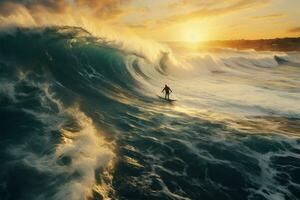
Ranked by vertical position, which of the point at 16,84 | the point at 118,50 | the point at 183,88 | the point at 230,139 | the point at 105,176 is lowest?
the point at 105,176

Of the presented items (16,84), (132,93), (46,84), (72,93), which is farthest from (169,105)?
(16,84)

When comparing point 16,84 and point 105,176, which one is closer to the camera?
point 105,176

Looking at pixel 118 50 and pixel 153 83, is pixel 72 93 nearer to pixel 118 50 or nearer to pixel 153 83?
pixel 153 83

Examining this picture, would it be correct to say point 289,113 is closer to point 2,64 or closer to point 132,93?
point 132,93

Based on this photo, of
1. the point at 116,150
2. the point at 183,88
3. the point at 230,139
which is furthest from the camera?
the point at 183,88

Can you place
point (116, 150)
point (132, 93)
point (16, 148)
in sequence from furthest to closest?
point (132, 93), point (116, 150), point (16, 148)

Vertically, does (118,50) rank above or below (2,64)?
above
